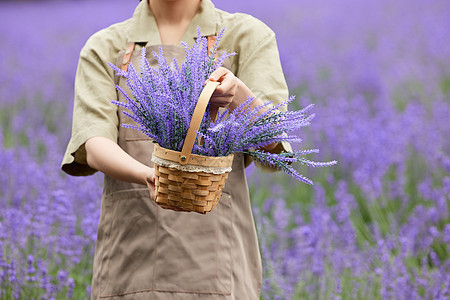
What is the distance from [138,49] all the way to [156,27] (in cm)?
9

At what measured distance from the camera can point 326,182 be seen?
12.7ft

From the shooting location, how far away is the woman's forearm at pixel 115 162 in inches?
57.4

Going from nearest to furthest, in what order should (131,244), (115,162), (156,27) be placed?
(115,162), (131,244), (156,27)

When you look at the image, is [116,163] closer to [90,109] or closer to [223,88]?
[90,109]

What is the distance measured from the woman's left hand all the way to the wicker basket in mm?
37

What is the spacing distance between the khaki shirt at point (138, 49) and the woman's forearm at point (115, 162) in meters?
0.04

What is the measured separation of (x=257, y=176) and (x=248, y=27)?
7.35 feet

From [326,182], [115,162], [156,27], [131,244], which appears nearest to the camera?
[115,162]

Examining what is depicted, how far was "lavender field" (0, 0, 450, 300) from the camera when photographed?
8.20 ft

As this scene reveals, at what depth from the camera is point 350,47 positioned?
7008 millimetres

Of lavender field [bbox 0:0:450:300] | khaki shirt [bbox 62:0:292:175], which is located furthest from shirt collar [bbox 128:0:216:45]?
lavender field [bbox 0:0:450:300]

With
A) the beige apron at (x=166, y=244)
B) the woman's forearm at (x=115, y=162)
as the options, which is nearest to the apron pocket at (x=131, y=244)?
the beige apron at (x=166, y=244)

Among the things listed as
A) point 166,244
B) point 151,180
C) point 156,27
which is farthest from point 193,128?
point 156,27

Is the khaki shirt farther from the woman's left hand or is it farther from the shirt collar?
the woman's left hand
